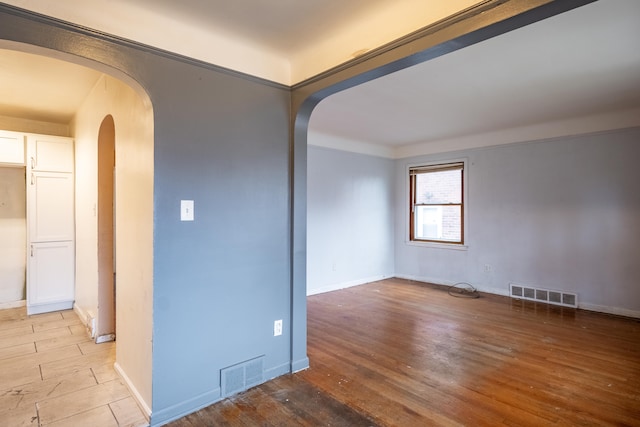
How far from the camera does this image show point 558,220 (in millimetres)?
4766

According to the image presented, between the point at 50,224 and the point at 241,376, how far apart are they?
134 inches

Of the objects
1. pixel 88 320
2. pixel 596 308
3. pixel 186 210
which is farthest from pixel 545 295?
pixel 88 320

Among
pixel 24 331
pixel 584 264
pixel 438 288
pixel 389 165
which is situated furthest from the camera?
pixel 389 165

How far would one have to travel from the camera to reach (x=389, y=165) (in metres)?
6.57

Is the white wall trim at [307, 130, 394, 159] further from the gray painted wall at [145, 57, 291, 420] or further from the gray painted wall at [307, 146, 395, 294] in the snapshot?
Result: the gray painted wall at [145, 57, 291, 420]

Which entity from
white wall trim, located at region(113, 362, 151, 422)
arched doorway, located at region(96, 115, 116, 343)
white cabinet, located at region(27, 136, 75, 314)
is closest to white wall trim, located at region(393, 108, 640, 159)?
arched doorway, located at region(96, 115, 116, 343)

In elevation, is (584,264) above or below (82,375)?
above

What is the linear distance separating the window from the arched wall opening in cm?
492

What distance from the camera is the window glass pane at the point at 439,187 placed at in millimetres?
5902

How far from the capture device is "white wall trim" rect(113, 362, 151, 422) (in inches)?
84.2

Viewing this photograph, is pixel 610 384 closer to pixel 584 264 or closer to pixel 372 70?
pixel 584 264

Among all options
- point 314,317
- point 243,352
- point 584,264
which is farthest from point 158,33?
point 584,264

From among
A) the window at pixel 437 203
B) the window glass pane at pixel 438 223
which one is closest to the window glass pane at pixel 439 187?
the window at pixel 437 203

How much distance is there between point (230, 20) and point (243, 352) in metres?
2.22
